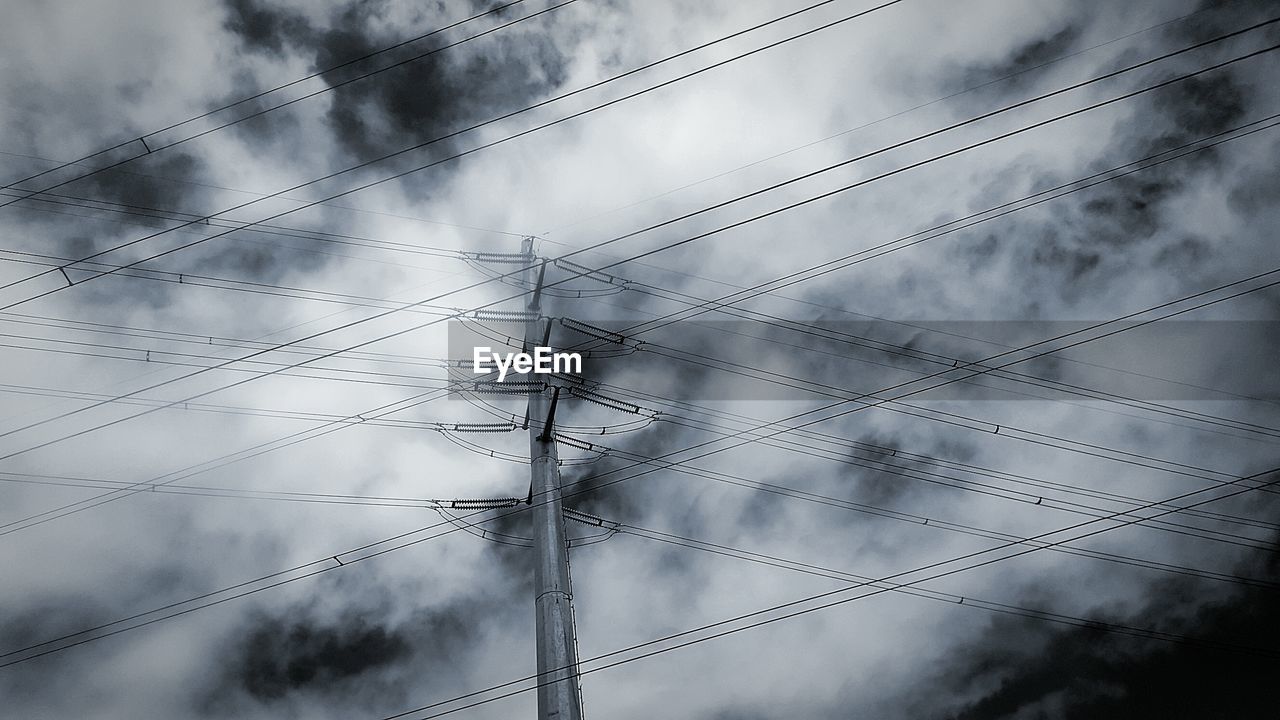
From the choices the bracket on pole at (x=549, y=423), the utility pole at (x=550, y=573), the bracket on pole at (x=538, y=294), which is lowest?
the utility pole at (x=550, y=573)

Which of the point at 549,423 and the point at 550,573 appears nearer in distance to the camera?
the point at 550,573

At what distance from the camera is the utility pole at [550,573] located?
13.1 meters

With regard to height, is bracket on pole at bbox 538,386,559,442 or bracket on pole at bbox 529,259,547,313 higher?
bracket on pole at bbox 529,259,547,313

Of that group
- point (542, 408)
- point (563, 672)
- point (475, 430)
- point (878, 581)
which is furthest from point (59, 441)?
point (878, 581)

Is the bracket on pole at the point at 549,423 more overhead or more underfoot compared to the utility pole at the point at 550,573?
more overhead

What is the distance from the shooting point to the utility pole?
13.1 meters

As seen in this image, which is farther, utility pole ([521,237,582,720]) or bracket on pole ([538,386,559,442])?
bracket on pole ([538,386,559,442])

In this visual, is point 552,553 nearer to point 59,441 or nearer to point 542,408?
point 542,408

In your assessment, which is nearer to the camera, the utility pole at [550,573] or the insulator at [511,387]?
the utility pole at [550,573]

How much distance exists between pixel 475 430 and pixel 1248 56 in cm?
1716

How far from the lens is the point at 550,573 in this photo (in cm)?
1484

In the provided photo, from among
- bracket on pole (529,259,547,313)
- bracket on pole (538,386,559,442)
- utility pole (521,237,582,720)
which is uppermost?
bracket on pole (529,259,547,313)

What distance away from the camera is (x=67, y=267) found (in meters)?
14.7

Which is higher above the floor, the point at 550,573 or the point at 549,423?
the point at 549,423
